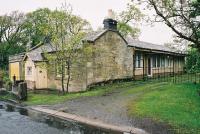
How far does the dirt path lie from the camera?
537 inches

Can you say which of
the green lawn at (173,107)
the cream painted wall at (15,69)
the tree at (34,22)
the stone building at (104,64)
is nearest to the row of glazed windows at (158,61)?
the stone building at (104,64)

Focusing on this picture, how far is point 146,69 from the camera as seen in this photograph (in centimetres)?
3641

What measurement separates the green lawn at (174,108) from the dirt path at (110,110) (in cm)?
58

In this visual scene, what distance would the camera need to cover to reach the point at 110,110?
1727 centimetres

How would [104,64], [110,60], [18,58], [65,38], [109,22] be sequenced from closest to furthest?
[65,38] → [104,64] → [109,22] → [110,60] → [18,58]

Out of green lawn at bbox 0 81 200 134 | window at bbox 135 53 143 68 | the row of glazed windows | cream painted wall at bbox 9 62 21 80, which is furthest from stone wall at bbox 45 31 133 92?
cream painted wall at bbox 9 62 21 80

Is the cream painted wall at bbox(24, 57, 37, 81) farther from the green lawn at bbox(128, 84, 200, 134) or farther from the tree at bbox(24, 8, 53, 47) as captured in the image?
the tree at bbox(24, 8, 53, 47)

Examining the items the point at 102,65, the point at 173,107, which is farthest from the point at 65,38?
the point at 173,107

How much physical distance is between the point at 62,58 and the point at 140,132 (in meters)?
14.0

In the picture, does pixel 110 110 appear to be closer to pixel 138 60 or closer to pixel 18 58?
pixel 138 60

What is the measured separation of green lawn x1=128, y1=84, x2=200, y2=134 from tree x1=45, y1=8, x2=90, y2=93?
7.95 metres

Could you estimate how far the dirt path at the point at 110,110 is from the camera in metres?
13.6

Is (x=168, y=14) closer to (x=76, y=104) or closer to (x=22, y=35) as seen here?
(x=76, y=104)

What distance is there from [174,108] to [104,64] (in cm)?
1349
